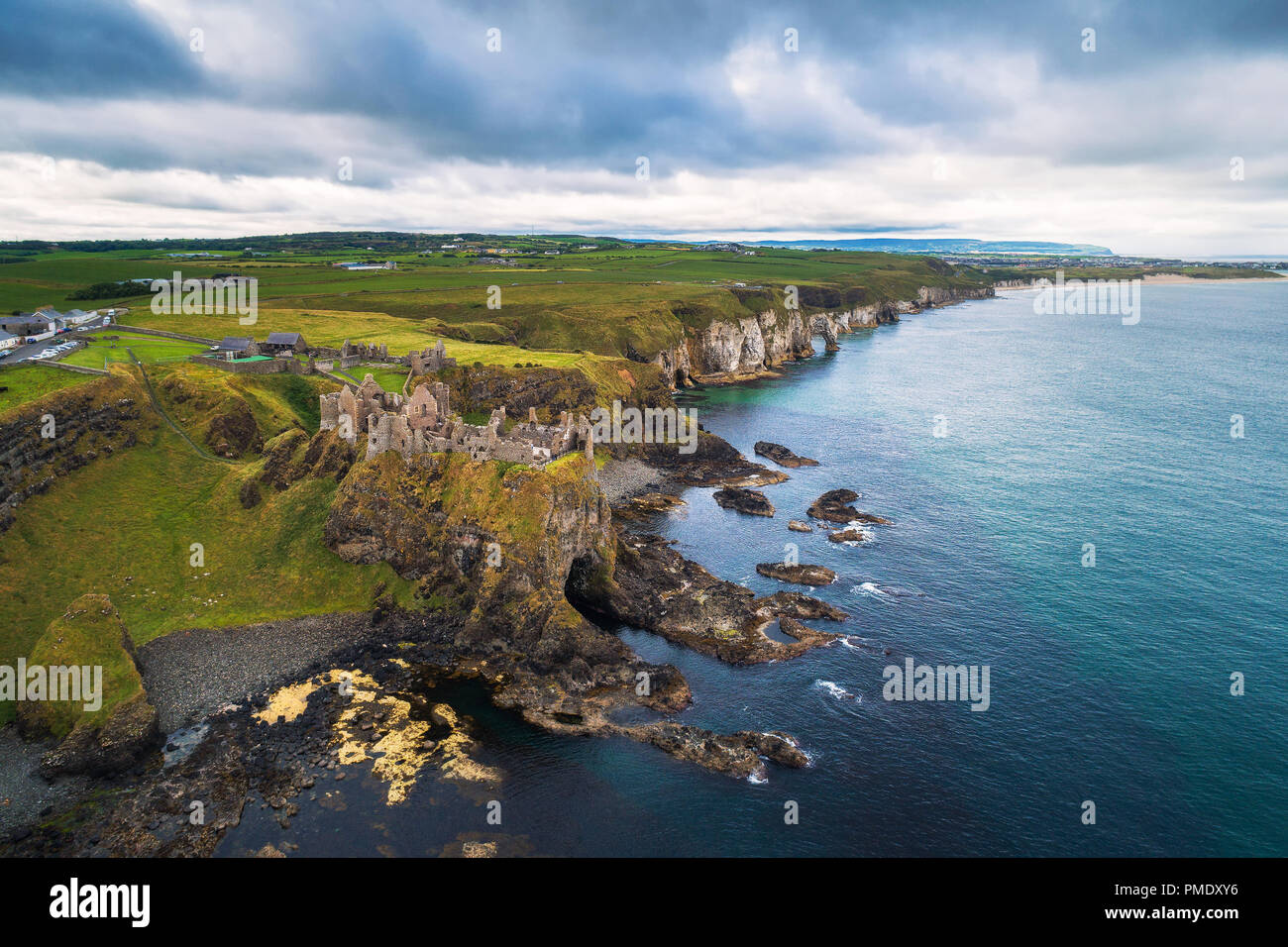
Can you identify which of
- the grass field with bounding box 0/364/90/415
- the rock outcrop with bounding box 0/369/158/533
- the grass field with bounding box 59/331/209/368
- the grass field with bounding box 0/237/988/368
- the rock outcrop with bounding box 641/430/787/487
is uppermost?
the grass field with bounding box 0/237/988/368

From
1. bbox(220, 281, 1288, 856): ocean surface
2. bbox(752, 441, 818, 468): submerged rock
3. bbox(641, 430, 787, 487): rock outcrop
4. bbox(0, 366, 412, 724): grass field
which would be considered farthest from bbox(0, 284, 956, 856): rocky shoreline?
bbox(752, 441, 818, 468): submerged rock

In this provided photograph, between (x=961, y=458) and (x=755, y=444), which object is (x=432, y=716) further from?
(x=961, y=458)

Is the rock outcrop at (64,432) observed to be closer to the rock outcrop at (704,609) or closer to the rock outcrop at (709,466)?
the rock outcrop at (704,609)

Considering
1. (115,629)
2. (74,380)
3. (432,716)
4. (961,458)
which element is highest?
(74,380)

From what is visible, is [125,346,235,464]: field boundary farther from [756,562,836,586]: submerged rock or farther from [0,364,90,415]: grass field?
[756,562,836,586]: submerged rock

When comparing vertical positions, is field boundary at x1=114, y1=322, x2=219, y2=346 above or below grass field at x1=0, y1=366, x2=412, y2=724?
above

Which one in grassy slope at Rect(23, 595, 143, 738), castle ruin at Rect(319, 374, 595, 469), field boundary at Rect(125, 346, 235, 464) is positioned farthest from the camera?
field boundary at Rect(125, 346, 235, 464)

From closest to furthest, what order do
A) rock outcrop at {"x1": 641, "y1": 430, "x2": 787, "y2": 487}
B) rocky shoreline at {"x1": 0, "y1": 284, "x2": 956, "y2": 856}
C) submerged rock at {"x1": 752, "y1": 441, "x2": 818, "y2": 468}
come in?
1. rocky shoreline at {"x1": 0, "y1": 284, "x2": 956, "y2": 856}
2. rock outcrop at {"x1": 641, "y1": 430, "x2": 787, "y2": 487}
3. submerged rock at {"x1": 752, "y1": 441, "x2": 818, "y2": 468}
